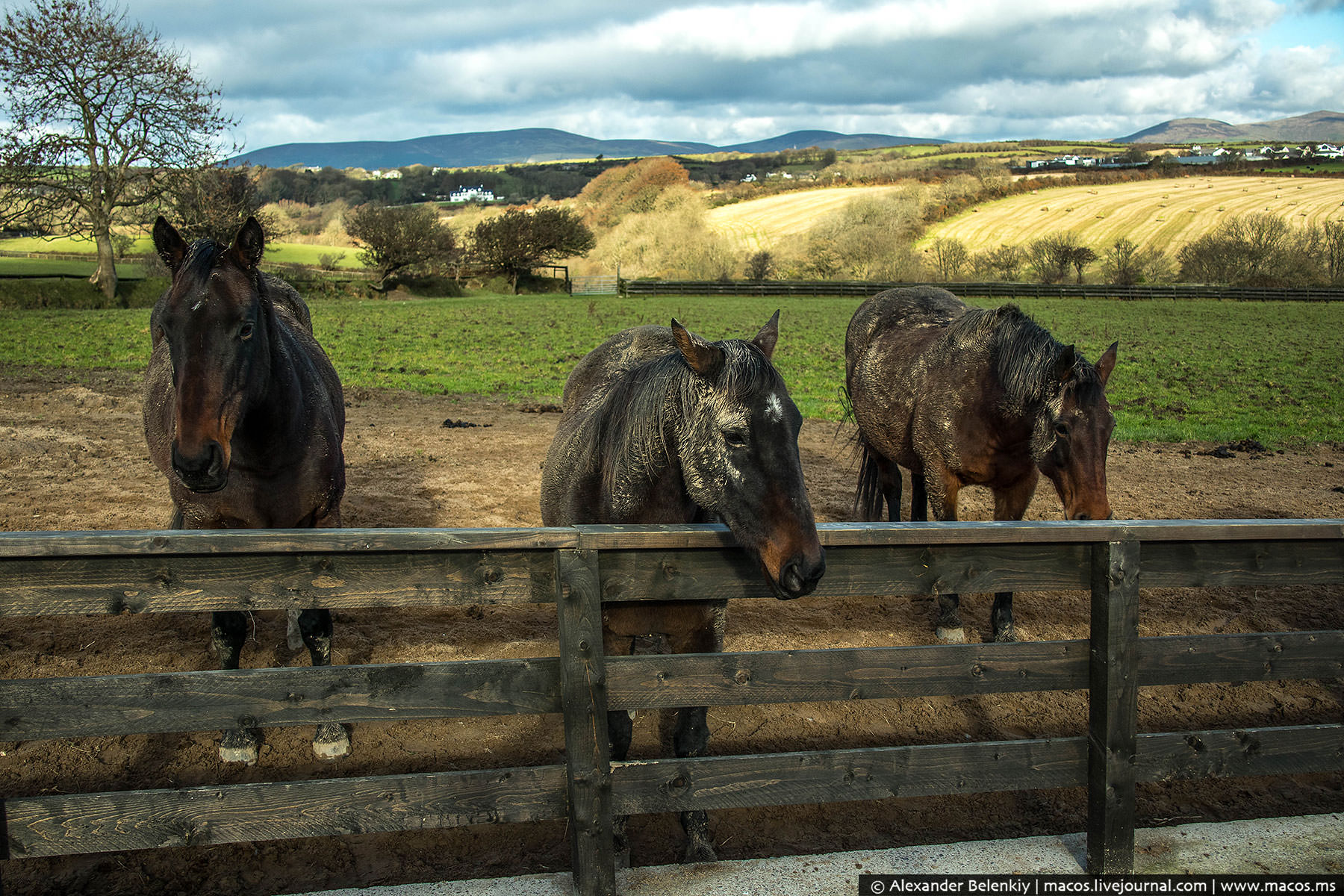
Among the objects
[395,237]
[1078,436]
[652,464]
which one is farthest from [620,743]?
[395,237]

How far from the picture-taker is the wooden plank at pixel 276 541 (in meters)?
2.47

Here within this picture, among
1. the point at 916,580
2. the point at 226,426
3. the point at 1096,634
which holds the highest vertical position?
the point at 226,426

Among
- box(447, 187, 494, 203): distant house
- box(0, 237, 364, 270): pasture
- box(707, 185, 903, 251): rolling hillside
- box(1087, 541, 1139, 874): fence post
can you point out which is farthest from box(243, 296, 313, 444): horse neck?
box(447, 187, 494, 203): distant house

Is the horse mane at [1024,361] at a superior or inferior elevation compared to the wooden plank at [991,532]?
superior

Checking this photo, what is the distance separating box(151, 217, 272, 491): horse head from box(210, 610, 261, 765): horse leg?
1083 millimetres

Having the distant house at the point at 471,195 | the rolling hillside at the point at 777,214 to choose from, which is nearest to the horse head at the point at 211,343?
the rolling hillside at the point at 777,214

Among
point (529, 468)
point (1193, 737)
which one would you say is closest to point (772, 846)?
point (1193, 737)

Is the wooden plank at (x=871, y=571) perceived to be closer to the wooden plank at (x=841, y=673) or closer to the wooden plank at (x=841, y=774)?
the wooden plank at (x=841, y=673)

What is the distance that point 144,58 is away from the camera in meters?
27.6

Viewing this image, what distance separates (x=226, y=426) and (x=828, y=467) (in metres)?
7.54

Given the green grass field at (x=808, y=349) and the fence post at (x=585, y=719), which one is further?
the green grass field at (x=808, y=349)

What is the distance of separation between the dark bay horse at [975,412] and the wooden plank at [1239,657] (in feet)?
4.60

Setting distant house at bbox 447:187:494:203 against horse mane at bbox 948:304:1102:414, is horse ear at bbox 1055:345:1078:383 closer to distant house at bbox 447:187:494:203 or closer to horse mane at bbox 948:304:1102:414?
horse mane at bbox 948:304:1102:414

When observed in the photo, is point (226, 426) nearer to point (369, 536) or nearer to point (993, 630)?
point (369, 536)
